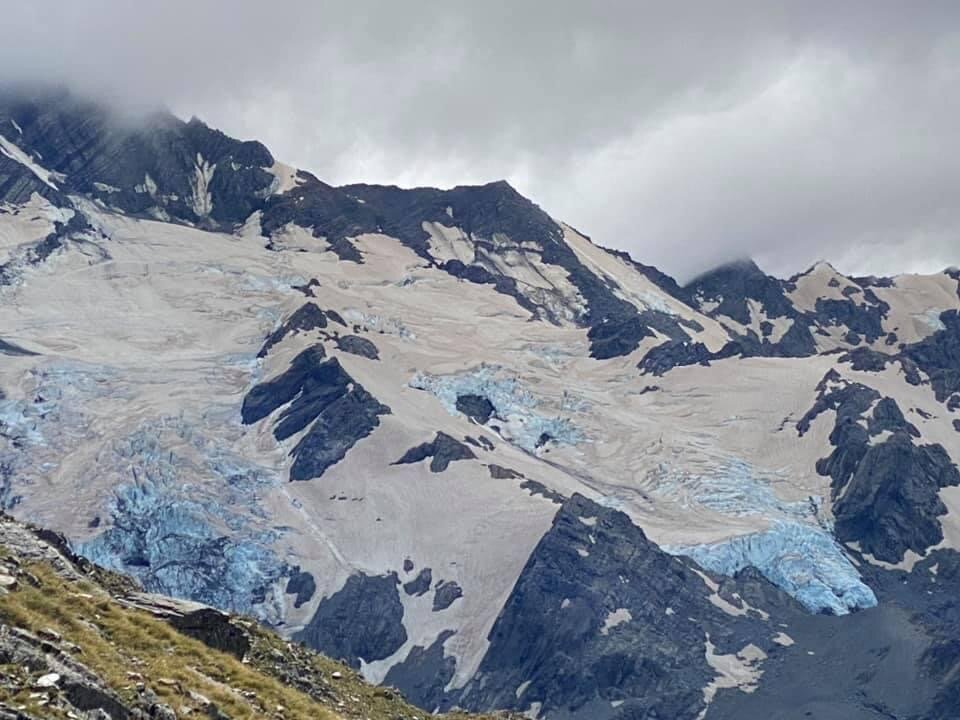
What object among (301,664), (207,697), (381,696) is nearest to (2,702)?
(207,697)

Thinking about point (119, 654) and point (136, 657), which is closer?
point (119, 654)

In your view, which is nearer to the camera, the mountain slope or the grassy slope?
the mountain slope

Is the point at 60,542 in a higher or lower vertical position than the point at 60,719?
higher

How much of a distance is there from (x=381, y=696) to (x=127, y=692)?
29989 mm

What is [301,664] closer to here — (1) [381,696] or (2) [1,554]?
(1) [381,696]

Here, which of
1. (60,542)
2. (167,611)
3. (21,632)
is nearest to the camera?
(21,632)

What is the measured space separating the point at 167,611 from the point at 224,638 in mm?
2039

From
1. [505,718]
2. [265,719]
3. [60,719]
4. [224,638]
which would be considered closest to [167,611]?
[224,638]

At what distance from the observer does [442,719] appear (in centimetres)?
6781

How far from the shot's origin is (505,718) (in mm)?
73688

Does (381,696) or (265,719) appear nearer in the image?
(265,719)

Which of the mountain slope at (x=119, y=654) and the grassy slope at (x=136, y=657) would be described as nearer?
the mountain slope at (x=119, y=654)

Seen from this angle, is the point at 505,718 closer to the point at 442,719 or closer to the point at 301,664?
the point at 442,719

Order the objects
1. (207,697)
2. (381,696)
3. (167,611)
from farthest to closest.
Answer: (381,696) < (167,611) < (207,697)
